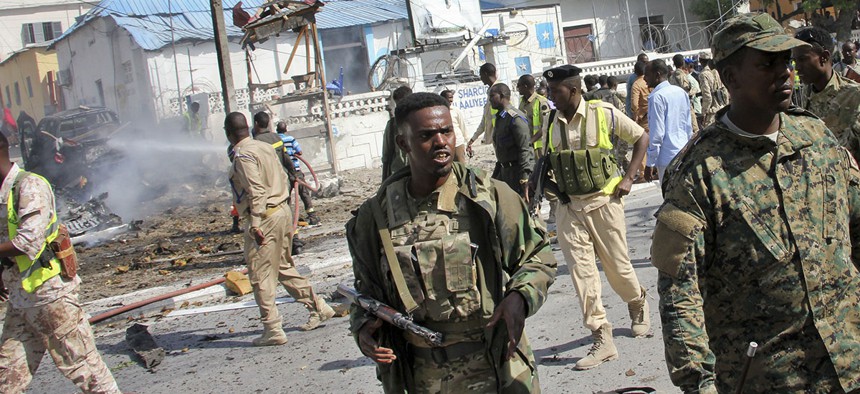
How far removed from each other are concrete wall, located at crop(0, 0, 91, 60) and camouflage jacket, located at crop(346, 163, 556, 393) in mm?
47776

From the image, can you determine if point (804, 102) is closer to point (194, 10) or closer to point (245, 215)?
point (245, 215)

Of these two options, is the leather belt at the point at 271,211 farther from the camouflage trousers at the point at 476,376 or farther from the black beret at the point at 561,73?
the camouflage trousers at the point at 476,376

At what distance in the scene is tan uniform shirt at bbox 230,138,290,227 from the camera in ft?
21.9

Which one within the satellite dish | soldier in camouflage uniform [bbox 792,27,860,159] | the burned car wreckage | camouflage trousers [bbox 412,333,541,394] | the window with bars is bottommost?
camouflage trousers [bbox 412,333,541,394]

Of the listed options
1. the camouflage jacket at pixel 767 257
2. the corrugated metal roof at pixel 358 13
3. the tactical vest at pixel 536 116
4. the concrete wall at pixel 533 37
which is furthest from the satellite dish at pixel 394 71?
the camouflage jacket at pixel 767 257

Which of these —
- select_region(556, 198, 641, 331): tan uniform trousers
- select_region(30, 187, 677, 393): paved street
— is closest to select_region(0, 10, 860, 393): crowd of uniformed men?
select_region(30, 187, 677, 393): paved street

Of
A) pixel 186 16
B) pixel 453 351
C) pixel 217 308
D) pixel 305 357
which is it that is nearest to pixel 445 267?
pixel 453 351

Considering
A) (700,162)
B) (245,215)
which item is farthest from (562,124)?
(700,162)

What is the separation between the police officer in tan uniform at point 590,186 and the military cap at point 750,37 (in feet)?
9.83

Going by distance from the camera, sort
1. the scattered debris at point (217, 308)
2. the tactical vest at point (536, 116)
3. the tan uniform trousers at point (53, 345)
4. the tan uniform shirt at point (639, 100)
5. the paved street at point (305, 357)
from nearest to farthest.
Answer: the tan uniform trousers at point (53, 345), the paved street at point (305, 357), the scattered debris at point (217, 308), the tactical vest at point (536, 116), the tan uniform shirt at point (639, 100)

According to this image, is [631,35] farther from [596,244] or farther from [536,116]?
[596,244]

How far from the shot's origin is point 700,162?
2.41 metres

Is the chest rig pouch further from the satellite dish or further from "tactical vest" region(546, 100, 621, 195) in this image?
the satellite dish

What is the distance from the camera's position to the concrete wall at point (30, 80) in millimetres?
38500
